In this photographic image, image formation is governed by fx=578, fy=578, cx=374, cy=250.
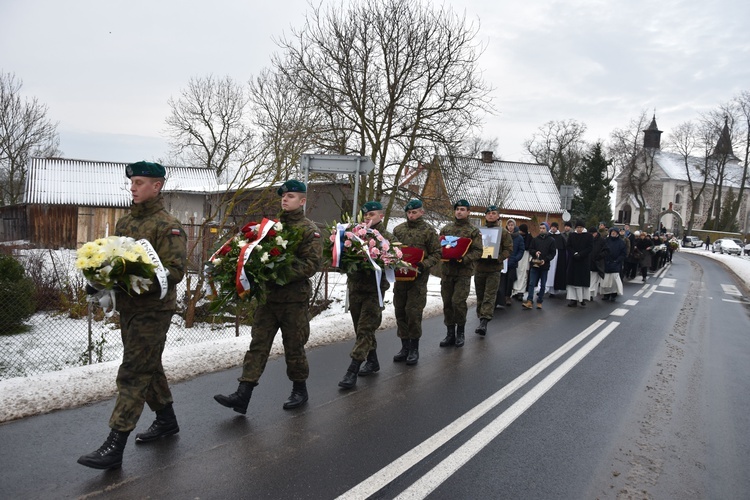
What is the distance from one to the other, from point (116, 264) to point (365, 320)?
3118 millimetres

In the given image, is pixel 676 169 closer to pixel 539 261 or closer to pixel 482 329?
pixel 539 261

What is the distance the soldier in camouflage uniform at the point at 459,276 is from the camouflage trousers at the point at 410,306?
100 centimetres

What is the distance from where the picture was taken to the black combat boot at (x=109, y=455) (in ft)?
12.5

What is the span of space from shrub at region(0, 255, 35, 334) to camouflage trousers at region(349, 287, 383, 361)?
7.77 meters

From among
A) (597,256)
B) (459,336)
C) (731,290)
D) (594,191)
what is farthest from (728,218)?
(459,336)

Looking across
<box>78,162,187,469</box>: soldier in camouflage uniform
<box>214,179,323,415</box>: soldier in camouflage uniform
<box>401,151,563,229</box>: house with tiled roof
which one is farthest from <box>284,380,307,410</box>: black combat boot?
<box>401,151,563,229</box>: house with tiled roof

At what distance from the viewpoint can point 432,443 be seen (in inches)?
185

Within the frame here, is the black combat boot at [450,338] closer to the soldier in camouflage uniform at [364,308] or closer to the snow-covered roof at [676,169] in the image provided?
the soldier in camouflage uniform at [364,308]

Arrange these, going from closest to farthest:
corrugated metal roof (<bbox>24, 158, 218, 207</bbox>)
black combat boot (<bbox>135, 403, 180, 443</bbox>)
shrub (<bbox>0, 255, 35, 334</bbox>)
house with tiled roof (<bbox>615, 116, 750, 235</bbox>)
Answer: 1. black combat boot (<bbox>135, 403, 180, 443</bbox>)
2. shrub (<bbox>0, 255, 35, 334</bbox>)
3. corrugated metal roof (<bbox>24, 158, 218, 207</bbox>)
4. house with tiled roof (<bbox>615, 116, 750, 235</bbox>)

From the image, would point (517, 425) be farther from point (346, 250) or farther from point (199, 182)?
point (199, 182)

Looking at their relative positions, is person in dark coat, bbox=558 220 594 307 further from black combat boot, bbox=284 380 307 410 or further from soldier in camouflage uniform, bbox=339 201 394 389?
Answer: black combat boot, bbox=284 380 307 410

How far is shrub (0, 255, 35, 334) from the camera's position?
1073cm

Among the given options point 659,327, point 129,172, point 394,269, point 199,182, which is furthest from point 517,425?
point 199,182

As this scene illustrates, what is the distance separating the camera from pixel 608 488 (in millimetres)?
4047
